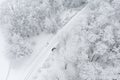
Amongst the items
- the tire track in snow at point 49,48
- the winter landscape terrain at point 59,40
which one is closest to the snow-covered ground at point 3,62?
the winter landscape terrain at point 59,40

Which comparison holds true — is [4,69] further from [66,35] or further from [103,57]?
[103,57]

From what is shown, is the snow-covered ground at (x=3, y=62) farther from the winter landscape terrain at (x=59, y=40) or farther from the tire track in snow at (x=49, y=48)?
the tire track in snow at (x=49, y=48)

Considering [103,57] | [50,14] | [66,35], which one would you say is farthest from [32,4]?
[103,57]

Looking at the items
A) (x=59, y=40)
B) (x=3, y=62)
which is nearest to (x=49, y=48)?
(x=59, y=40)

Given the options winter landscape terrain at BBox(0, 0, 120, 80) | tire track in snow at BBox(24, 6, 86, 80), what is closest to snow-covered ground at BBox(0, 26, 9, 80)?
winter landscape terrain at BBox(0, 0, 120, 80)

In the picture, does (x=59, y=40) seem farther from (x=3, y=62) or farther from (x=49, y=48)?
(x=3, y=62)

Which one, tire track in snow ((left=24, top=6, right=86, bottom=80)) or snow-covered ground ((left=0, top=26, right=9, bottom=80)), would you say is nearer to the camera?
snow-covered ground ((left=0, top=26, right=9, bottom=80))

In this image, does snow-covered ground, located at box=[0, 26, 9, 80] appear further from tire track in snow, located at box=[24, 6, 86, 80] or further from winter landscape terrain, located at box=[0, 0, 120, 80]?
tire track in snow, located at box=[24, 6, 86, 80]

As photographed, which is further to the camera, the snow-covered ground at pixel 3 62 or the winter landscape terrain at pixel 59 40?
the snow-covered ground at pixel 3 62
